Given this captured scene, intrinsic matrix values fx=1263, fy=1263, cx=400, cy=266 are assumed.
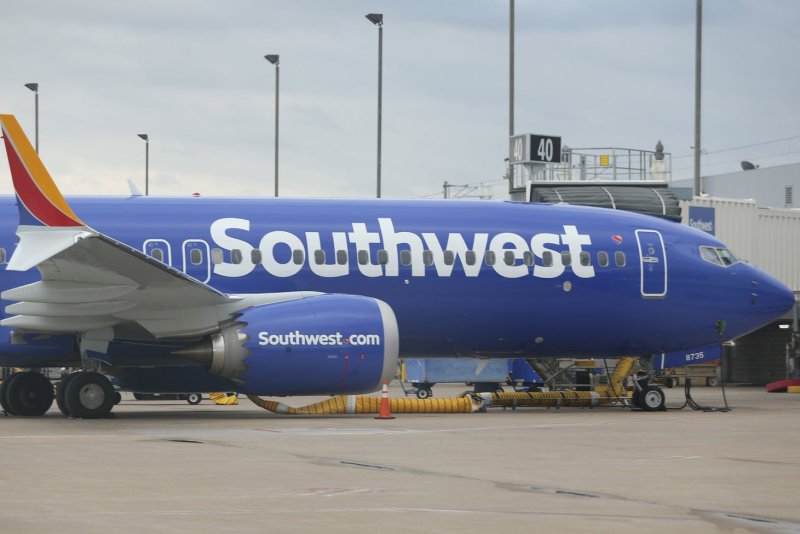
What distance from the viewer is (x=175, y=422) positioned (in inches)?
817

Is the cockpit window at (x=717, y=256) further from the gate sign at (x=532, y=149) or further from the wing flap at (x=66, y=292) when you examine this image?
the gate sign at (x=532, y=149)

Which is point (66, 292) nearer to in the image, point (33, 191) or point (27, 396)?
point (33, 191)

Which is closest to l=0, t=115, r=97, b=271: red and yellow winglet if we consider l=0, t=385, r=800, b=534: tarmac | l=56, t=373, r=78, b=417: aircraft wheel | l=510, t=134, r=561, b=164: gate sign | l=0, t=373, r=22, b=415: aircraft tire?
l=0, t=385, r=800, b=534: tarmac

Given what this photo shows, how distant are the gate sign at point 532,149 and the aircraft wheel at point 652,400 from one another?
708 inches

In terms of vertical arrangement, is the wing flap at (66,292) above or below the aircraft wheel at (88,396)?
above

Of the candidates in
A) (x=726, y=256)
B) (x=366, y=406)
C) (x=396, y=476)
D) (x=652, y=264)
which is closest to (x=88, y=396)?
(x=366, y=406)

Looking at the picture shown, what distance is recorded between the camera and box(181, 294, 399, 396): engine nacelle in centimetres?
2036

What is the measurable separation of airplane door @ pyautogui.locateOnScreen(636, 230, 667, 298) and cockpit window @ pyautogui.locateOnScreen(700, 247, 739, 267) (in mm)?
1022

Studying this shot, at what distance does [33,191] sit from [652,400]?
42.0 feet

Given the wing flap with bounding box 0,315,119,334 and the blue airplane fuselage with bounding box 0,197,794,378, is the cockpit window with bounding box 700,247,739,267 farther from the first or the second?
the wing flap with bounding box 0,315,119,334

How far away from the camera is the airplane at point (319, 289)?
800 inches

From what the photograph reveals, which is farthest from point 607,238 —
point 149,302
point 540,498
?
point 540,498

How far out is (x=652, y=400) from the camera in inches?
990

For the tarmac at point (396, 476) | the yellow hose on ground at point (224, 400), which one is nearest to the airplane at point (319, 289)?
the tarmac at point (396, 476)
